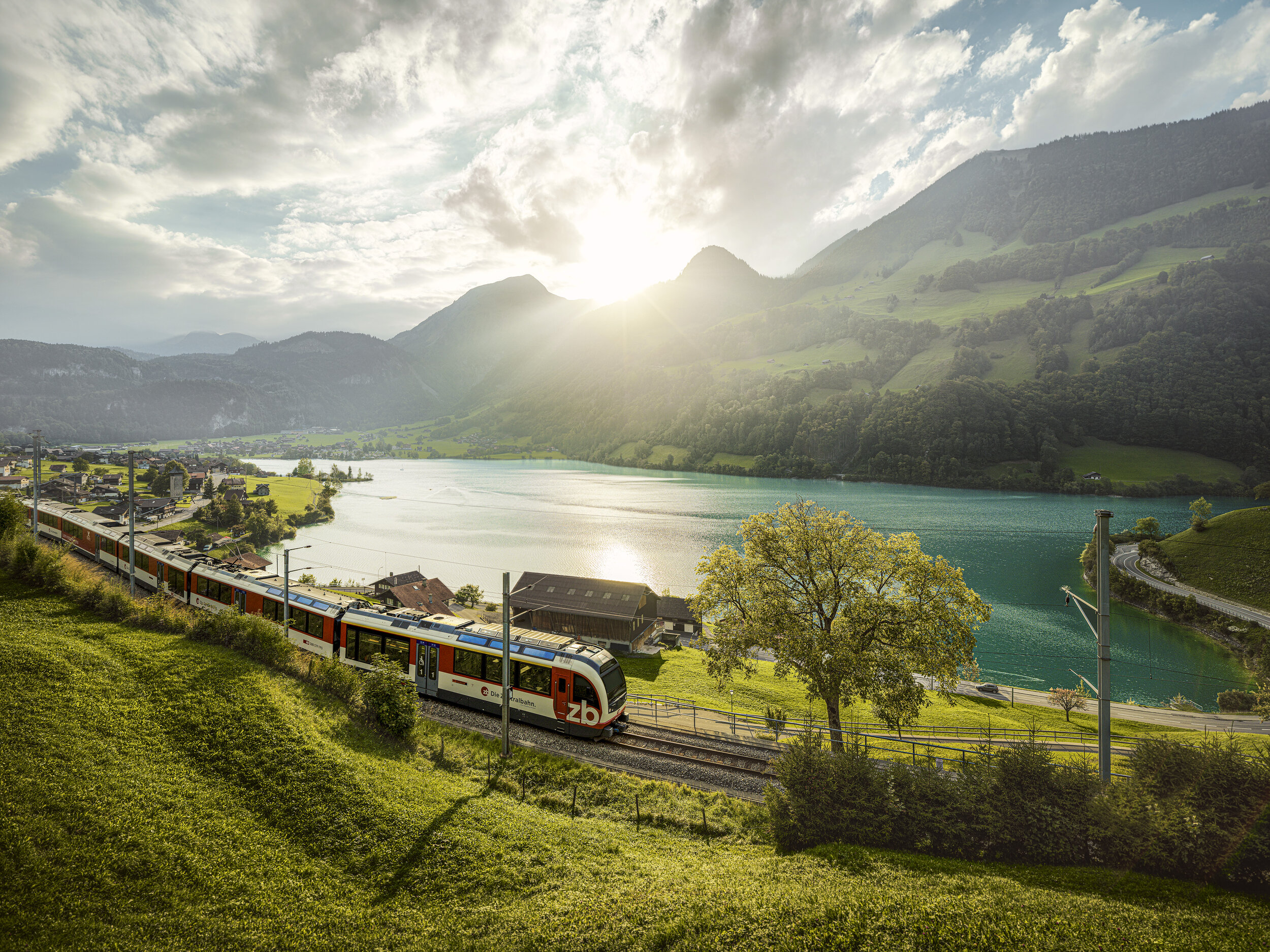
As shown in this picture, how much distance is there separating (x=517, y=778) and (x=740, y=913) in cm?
938

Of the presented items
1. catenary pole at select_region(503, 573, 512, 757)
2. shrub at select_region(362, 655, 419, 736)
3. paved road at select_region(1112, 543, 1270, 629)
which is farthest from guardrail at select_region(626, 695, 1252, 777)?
paved road at select_region(1112, 543, 1270, 629)

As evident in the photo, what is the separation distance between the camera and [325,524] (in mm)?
106062

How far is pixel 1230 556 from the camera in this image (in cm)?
5934

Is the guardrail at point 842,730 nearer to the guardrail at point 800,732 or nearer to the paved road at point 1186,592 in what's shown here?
the guardrail at point 800,732

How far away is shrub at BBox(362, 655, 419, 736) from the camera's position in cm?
1630

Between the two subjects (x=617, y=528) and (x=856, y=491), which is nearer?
(x=617, y=528)

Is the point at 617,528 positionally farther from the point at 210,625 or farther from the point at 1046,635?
the point at 210,625

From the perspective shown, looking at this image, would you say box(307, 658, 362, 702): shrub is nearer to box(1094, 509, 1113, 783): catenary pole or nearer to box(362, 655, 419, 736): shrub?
box(362, 655, 419, 736): shrub

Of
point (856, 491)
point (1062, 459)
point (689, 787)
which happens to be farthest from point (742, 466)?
point (689, 787)

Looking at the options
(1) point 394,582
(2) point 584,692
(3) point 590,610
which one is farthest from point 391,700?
(1) point 394,582

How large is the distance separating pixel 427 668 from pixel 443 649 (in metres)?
1.33

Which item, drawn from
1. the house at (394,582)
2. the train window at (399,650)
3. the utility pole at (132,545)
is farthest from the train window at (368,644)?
the house at (394,582)

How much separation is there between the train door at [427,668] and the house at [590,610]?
753 inches

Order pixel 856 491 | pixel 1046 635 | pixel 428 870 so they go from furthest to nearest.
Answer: pixel 856 491 → pixel 1046 635 → pixel 428 870
